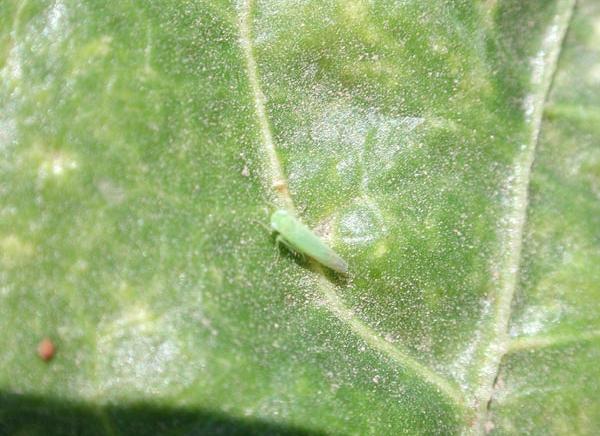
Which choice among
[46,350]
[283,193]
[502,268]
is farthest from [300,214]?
[46,350]

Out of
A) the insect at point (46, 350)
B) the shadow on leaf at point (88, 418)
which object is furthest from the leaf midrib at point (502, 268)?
the insect at point (46, 350)

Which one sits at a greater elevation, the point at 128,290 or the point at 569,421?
the point at 128,290

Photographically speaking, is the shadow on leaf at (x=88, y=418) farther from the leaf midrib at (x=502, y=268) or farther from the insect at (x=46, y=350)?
the leaf midrib at (x=502, y=268)

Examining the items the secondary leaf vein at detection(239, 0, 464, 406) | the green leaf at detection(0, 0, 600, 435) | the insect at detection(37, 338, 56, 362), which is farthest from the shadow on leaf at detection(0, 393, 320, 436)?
the secondary leaf vein at detection(239, 0, 464, 406)

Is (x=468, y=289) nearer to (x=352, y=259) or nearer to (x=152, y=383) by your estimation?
(x=352, y=259)

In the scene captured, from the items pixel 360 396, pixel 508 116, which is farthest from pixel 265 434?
pixel 508 116

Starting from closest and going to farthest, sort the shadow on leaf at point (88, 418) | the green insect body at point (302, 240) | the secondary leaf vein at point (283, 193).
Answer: the shadow on leaf at point (88, 418) → the green insect body at point (302, 240) → the secondary leaf vein at point (283, 193)
